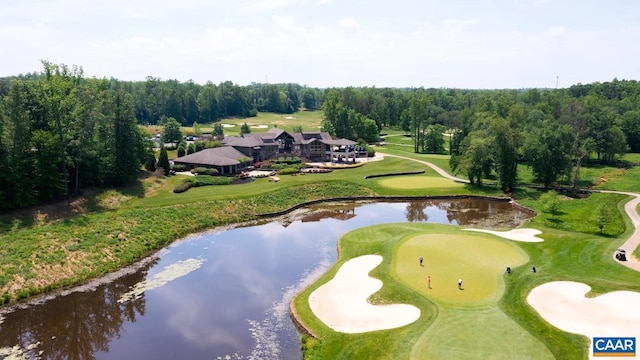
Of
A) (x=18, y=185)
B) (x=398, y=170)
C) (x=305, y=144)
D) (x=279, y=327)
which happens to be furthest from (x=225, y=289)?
(x=305, y=144)

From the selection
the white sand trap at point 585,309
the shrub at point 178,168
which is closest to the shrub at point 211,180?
the shrub at point 178,168

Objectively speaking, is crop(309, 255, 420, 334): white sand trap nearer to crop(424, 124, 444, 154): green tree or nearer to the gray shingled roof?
the gray shingled roof

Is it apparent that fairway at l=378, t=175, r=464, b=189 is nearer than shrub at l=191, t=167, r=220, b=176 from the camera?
Yes

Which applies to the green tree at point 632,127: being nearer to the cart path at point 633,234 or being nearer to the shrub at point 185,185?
the cart path at point 633,234

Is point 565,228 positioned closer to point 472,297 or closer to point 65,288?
point 472,297

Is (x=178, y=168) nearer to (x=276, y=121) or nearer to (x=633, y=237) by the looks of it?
(x=633, y=237)

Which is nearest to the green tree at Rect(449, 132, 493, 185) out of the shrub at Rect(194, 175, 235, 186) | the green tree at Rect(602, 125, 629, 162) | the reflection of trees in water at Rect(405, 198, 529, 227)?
the reflection of trees in water at Rect(405, 198, 529, 227)

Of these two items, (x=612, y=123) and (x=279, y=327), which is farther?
(x=612, y=123)

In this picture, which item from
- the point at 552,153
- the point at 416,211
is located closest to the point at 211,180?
the point at 416,211
